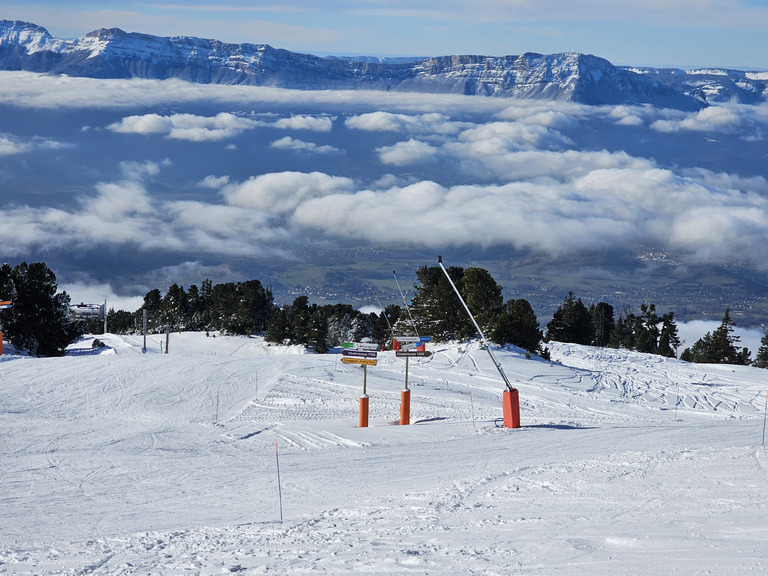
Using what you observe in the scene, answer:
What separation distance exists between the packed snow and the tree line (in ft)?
54.8

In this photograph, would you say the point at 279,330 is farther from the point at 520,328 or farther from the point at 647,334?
the point at 647,334

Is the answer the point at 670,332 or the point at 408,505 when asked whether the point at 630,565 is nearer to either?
the point at 408,505

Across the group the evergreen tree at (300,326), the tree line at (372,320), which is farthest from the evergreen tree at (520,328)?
the evergreen tree at (300,326)

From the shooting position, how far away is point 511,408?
2173 centimetres

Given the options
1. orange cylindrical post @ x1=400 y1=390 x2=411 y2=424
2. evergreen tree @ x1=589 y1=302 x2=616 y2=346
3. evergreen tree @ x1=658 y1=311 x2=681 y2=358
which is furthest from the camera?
evergreen tree @ x1=589 y1=302 x2=616 y2=346

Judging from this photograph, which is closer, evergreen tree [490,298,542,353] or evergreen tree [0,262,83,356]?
evergreen tree [490,298,542,353]

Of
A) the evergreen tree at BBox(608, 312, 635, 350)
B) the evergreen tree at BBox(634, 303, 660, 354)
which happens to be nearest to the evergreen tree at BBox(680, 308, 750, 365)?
the evergreen tree at BBox(634, 303, 660, 354)

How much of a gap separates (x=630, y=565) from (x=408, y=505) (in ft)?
14.9

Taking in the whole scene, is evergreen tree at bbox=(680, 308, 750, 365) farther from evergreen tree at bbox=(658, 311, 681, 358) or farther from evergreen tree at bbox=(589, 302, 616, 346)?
evergreen tree at bbox=(589, 302, 616, 346)

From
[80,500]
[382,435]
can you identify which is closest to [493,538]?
[80,500]

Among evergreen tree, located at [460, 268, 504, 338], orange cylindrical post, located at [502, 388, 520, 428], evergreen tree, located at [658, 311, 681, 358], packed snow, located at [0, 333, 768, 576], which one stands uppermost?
evergreen tree, located at [460, 268, 504, 338]

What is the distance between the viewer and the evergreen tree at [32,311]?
52906 millimetres

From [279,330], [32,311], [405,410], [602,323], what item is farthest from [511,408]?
[602,323]

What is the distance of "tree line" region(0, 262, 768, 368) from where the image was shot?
49.8 meters
